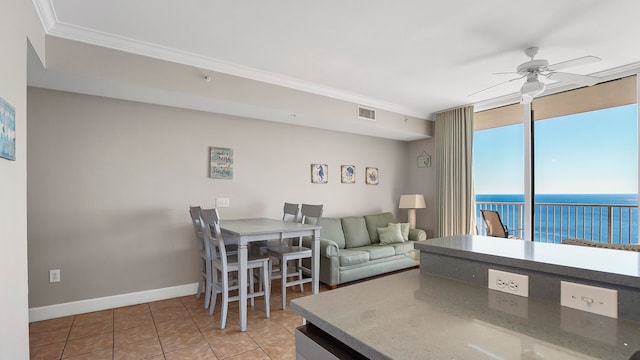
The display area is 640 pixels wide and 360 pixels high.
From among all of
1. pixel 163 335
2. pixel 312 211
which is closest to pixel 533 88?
pixel 312 211

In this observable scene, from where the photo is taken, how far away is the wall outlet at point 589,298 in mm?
900

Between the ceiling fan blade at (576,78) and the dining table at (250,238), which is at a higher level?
the ceiling fan blade at (576,78)

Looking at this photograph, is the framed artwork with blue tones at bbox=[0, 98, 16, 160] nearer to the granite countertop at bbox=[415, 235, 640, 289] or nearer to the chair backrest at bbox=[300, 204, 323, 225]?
the granite countertop at bbox=[415, 235, 640, 289]

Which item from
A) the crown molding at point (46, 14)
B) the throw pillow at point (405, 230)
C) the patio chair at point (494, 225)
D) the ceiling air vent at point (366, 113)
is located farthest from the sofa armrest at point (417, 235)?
the crown molding at point (46, 14)

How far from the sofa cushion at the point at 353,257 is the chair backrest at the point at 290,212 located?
792mm

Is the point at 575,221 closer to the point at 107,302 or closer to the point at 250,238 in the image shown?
the point at 250,238

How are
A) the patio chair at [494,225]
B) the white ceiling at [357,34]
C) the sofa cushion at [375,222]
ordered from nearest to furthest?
the white ceiling at [357,34] → the patio chair at [494,225] → the sofa cushion at [375,222]

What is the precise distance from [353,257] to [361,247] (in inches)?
24.4

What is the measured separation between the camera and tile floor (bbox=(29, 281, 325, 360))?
2.40 m

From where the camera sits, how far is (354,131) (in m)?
5.05

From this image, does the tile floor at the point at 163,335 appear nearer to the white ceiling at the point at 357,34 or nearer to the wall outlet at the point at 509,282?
the wall outlet at the point at 509,282

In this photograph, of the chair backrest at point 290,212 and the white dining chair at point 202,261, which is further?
the chair backrest at point 290,212

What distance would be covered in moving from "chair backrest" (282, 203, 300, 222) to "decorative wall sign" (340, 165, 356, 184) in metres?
1.18

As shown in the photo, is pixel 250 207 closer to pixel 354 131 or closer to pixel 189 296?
pixel 189 296
